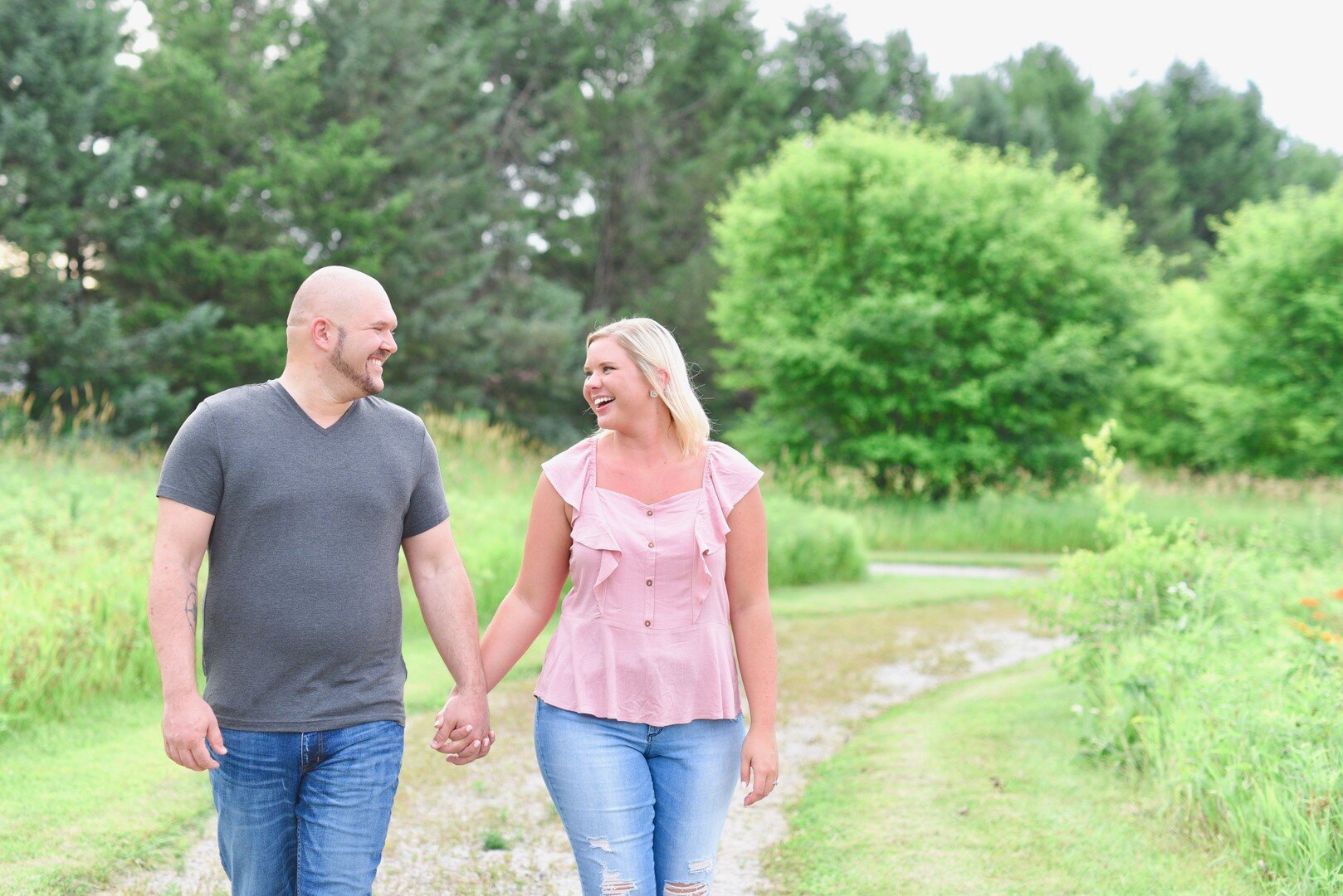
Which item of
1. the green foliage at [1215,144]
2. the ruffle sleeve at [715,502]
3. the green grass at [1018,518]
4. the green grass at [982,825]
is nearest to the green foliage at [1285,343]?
the green grass at [1018,518]

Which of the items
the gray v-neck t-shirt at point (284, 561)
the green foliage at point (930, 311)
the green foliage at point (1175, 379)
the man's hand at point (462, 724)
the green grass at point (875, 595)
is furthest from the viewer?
the green foliage at point (1175, 379)

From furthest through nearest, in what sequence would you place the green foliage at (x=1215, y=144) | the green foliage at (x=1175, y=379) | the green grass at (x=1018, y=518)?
1. the green foliage at (x=1215, y=144)
2. the green foliage at (x=1175, y=379)
3. the green grass at (x=1018, y=518)

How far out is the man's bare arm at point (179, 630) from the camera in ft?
9.02

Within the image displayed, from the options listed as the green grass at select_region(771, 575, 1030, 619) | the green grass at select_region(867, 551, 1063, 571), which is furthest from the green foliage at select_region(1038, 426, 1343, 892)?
the green grass at select_region(867, 551, 1063, 571)

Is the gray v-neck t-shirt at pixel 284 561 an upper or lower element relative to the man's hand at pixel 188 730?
upper

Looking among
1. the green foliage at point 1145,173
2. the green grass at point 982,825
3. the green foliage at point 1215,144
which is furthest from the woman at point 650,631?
the green foliage at point 1215,144

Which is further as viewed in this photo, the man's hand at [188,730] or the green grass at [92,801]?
the green grass at [92,801]

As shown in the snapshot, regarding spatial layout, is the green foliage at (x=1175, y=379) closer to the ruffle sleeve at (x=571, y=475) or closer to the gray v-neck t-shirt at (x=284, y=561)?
the ruffle sleeve at (x=571, y=475)

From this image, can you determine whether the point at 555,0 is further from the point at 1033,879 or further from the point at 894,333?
the point at 1033,879

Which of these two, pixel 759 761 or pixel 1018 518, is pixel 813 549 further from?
pixel 759 761

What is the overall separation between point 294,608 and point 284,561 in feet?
0.38

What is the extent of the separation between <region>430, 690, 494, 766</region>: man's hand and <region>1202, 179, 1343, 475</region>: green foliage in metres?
26.3

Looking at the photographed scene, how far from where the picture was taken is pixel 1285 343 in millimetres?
26859

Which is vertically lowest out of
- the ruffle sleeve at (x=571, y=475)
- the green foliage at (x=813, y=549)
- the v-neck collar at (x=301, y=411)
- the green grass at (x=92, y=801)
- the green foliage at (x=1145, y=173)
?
the green grass at (x=92, y=801)
